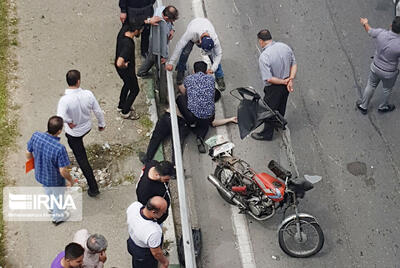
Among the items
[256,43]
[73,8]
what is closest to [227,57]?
[256,43]

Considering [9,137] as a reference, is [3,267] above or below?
below

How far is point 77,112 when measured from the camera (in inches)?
279

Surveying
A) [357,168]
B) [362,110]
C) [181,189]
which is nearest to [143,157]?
[181,189]

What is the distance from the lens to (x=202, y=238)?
763cm

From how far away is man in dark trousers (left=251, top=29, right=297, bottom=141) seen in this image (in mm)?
7977

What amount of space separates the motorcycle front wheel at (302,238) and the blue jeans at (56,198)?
2.84 metres

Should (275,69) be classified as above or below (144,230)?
above

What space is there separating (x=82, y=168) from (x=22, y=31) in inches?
144

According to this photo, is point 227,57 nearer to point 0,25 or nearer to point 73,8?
point 73,8

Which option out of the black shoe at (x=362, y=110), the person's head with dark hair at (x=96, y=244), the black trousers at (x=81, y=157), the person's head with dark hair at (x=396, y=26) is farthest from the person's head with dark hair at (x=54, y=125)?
the black shoe at (x=362, y=110)

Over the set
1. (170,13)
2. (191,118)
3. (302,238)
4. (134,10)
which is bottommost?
(302,238)

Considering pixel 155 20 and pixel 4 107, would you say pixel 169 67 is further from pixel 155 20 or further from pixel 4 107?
pixel 4 107

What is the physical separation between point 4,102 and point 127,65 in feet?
7.33

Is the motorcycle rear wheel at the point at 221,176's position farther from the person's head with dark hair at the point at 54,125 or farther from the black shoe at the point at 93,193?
the person's head with dark hair at the point at 54,125
